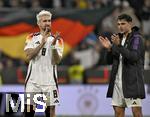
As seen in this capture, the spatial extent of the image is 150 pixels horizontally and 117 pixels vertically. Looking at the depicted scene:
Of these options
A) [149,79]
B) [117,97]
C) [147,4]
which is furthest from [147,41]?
[117,97]

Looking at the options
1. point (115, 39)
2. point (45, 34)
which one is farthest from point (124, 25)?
point (45, 34)

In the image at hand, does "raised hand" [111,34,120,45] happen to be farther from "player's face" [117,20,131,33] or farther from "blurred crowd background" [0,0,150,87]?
"blurred crowd background" [0,0,150,87]

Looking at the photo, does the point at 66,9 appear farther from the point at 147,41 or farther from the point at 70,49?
the point at 147,41

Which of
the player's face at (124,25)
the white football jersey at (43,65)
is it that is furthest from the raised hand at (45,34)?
the player's face at (124,25)

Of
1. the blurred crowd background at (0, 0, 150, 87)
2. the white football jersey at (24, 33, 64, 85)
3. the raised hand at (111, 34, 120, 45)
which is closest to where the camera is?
the raised hand at (111, 34, 120, 45)

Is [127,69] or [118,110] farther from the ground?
[127,69]

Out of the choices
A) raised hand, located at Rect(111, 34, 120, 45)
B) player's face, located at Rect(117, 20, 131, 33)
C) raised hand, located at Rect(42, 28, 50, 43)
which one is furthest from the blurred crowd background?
raised hand, located at Rect(42, 28, 50, 43)

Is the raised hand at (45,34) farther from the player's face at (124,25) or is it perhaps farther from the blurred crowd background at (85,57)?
the blurred crowd background at (85,57)

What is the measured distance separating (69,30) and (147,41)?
7.77 feet

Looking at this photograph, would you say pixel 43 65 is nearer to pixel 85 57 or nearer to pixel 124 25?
pixel 124 25

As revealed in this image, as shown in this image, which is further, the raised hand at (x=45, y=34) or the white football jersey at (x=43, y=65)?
the white football jersey at (x=43, y=65)

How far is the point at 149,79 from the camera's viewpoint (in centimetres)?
1625

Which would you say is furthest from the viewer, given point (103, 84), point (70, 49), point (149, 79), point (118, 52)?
point (70, 49)

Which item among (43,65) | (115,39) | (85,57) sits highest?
(85,57)
